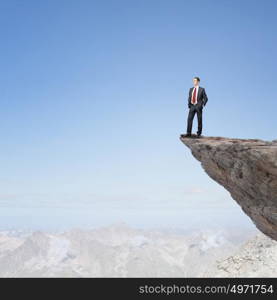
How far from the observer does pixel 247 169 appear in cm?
1505

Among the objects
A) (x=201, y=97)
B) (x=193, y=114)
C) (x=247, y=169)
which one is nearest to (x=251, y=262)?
(x=193, y=114)

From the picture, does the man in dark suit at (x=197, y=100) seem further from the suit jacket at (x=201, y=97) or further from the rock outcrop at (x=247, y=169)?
the rock outcrop at (x=247, y=169)

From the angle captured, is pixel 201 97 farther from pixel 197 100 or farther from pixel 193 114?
pixel 193 114

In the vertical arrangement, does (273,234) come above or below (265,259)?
above

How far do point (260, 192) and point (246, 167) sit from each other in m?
1.56

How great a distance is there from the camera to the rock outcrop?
1402 centimetres

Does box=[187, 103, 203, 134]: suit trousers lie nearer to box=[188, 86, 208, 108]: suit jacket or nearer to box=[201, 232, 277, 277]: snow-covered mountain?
box=[188, 86, 208, 108]: suit jacket

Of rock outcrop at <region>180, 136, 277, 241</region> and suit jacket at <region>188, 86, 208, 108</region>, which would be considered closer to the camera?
rock outcrop at <region>180, 136, 277, 241</region>

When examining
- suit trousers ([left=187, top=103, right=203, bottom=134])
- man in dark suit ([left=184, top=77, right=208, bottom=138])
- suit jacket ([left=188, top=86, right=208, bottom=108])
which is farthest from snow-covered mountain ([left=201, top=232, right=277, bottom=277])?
suit jacket ([left=188, top=86, right=208, bottom=108])

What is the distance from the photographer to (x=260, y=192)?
15.7 meters

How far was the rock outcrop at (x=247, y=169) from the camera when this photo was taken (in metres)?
14.0

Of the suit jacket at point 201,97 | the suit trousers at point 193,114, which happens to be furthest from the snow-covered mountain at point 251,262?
the suit jacket at point 201,97

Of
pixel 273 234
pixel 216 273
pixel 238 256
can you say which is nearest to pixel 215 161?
pixel 273 234
